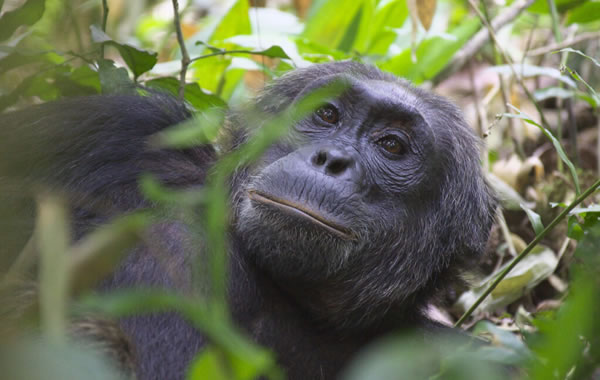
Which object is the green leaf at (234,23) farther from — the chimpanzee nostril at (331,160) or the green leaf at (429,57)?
the chimpanzee nostril at (331,160)

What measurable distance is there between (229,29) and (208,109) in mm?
2251

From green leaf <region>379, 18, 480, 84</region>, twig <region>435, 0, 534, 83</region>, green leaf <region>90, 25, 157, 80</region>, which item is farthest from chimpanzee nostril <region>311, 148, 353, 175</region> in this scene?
twig <region>435, 0, 534, 83</region>

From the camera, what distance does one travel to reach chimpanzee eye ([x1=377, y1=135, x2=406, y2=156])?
13.1ft

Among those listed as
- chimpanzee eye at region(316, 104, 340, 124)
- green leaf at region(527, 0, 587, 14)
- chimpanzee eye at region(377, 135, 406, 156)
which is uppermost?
green leaf at region(527, 0, 587, 14)

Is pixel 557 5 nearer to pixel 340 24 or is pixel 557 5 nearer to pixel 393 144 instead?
pixel 340 24

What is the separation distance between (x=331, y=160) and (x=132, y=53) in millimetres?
1419

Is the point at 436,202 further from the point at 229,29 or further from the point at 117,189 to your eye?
the point at 229,29

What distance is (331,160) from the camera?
3.49m

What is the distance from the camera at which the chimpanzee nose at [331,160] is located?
137 inches

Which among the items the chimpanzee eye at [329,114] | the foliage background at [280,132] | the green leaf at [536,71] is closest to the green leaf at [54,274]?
the foliage background at [280,132]

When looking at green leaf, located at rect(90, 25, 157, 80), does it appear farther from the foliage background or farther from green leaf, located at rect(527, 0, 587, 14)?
green leaf, located at rect(527, 0, 587, 14)

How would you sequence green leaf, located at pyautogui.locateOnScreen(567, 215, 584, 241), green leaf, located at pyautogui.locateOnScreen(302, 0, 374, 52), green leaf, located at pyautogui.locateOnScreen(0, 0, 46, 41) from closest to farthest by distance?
1. green leaf, located at pyautogui.locateOnScreen(567, 215, 584, 241)
2. green leaf, located at pyautogui.locateOnScreen(0, 0, 46, 41)
3. green leaf, located at pyautogui.locateOnScreen(302, 0, 374, 52)

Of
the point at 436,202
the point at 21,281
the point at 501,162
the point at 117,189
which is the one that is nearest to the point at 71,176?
the point at 117,189

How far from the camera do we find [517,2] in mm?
7234
